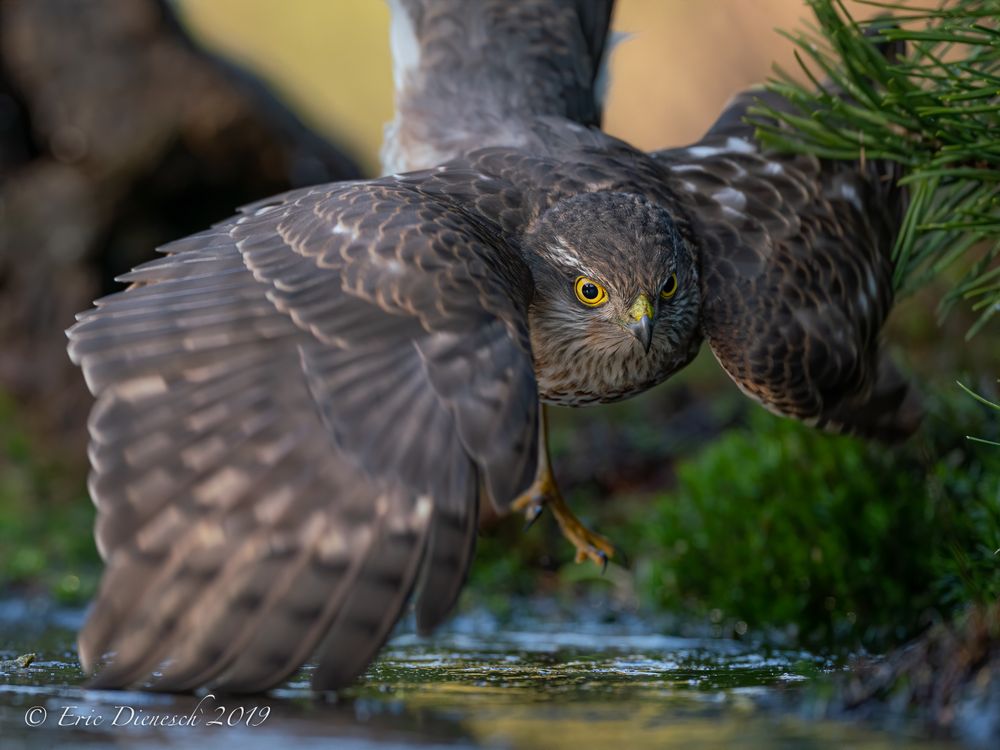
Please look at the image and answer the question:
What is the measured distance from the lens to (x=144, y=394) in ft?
11.4

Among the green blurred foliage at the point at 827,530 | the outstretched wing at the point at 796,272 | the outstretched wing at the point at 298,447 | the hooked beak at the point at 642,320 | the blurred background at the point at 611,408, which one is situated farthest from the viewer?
the blurred background at the point at 611,408

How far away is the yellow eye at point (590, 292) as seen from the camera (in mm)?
4551

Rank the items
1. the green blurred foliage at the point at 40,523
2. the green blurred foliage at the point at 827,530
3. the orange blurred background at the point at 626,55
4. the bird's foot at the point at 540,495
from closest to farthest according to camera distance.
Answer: the green blurred foliage at the point at 827,530
the bird's foot at the point at 540,495
the green blurred foliage at the point at 40,523
the orange blurred background at the point at 626,55

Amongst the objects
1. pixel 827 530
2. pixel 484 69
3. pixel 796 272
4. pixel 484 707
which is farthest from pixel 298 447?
pixel 484 69

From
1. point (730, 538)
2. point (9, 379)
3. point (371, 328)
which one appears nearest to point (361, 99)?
point (9, 379)

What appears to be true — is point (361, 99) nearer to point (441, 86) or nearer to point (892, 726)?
point (441, 86)

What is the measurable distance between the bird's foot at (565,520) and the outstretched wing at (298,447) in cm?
181

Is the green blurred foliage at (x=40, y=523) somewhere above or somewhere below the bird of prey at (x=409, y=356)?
below

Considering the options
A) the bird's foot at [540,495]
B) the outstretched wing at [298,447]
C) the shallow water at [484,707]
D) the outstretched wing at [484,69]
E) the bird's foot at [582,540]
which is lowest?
the bird's foot at [582,540]

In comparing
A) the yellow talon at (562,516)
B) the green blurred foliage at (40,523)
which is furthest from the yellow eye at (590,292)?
the green blurred foliage at (40,523)

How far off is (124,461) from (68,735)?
26.9 inches

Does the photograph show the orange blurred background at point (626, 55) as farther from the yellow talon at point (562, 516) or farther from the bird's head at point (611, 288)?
the bird's head at point (611, 288)

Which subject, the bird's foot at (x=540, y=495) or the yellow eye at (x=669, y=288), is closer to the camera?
the yellow eye at (x=669, y=288)

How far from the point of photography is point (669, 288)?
14.8 ft
